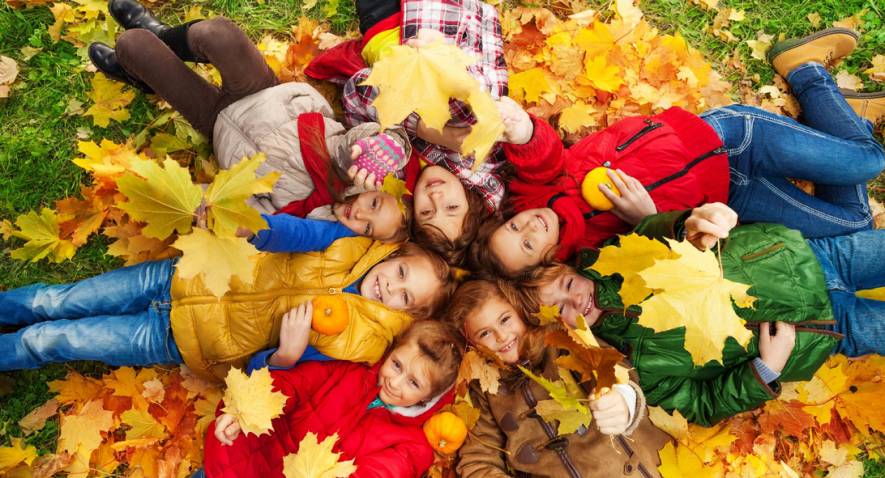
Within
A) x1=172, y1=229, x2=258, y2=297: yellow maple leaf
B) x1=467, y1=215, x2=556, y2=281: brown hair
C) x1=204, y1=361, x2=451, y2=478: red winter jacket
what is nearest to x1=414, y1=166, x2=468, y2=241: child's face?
x1=467, y1=215, x2=556, y2=281: brown hair

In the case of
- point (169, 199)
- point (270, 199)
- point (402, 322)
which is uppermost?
point (169, 199)

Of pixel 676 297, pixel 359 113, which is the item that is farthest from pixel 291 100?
pixel 676 297

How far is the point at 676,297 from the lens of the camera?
65.8 inches

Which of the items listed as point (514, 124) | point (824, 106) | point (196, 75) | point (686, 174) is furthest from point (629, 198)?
point (196, 75)

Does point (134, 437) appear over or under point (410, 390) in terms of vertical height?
under

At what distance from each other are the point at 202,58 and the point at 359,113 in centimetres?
79

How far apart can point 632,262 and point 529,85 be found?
4.73ft

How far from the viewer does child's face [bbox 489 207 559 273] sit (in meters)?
2.55

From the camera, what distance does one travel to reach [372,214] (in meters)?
2.53

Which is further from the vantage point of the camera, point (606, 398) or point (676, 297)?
point (606, 398)

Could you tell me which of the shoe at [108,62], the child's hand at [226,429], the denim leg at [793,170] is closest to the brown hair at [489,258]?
the denim leg at [793,170]

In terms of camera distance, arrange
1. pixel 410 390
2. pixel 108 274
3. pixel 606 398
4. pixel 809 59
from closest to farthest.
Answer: pixel 606 398, pixel 410 390, pixel 108 274, pixel 809 59

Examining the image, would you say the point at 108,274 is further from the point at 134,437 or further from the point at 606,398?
the point at 606,398

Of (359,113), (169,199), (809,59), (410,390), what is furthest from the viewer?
(809,59)
